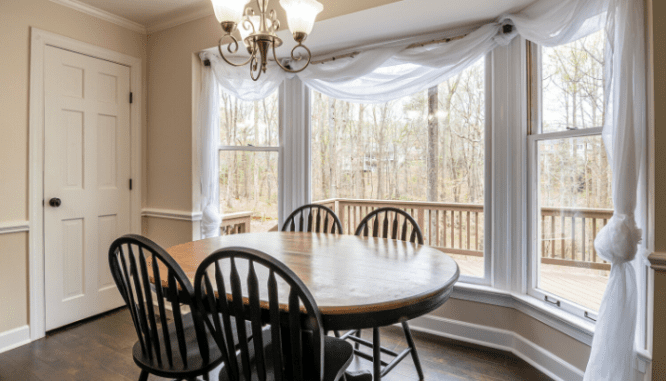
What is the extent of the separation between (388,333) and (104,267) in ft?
8.02

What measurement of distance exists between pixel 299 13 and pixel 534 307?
2.16m

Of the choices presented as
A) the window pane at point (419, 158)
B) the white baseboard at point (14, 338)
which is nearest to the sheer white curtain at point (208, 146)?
the window pane at point (419, 158)

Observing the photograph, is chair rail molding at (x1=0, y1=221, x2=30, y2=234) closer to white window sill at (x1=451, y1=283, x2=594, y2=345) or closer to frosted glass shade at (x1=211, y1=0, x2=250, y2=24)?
frosted glass shade at (x1=211, y1=0, x2=250, y2=24)

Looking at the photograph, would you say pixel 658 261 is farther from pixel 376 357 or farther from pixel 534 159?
pixel 376 357

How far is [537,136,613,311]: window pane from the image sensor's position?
1.95m

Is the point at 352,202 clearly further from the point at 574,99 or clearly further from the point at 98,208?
the point at 98,208

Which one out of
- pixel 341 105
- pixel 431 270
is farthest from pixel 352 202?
pixel 431 270

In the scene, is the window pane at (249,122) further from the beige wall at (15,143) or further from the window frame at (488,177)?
the window frame at (488,177)

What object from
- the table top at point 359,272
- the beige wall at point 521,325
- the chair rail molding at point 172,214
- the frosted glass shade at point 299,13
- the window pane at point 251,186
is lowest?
the beige wall at point 521,325

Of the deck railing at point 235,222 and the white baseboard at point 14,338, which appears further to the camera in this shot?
the deck railing at point 235,222

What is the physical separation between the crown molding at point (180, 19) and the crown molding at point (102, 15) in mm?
99

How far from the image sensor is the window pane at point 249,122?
10.8ft

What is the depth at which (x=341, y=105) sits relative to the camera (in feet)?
10.2

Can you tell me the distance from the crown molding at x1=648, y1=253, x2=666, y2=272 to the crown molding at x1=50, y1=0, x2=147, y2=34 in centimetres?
392
